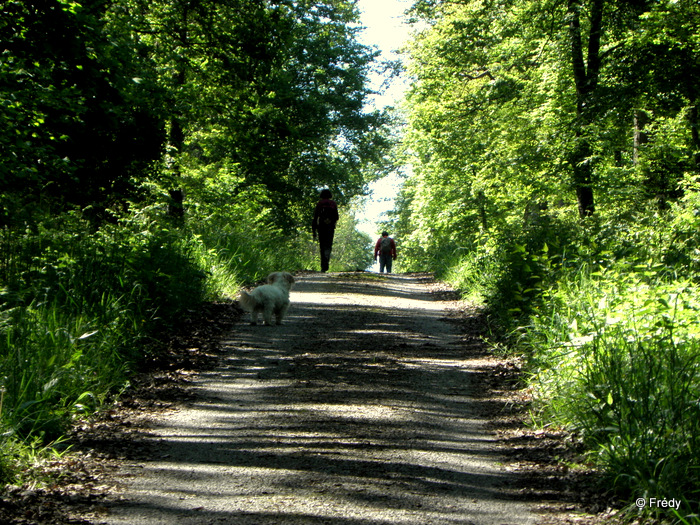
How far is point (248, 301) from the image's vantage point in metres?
10.3

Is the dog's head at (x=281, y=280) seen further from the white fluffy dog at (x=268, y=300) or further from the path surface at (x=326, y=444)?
the path surface at (x=326, y=444)

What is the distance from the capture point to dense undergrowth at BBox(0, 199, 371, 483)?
17.1ft

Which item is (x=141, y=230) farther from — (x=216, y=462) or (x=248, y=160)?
(x=248, y=160)

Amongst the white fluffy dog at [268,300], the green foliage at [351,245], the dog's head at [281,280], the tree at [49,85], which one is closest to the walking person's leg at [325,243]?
the dog's head at [281,280]

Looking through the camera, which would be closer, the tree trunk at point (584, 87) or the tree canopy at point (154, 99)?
the tree canopy at point (154, 99)

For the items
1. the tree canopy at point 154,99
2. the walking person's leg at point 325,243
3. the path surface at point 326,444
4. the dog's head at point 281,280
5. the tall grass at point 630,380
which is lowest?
the path surface at point 326,444

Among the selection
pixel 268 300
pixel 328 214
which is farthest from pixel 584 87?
pixel 268 300

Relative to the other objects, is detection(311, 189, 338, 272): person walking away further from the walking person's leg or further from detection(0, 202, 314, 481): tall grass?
detection(0, 202, 314, 481): tall grass

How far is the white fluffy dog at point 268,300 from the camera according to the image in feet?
33.9

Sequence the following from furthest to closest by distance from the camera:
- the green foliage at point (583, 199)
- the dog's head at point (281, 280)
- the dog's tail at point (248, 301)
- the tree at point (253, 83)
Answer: the tree at point (253, 83)
the dog's head at point (281, 280)
the dog's tail at point (248, 301)
the green foliage at point (583, 199)

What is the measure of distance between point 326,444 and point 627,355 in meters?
2.65

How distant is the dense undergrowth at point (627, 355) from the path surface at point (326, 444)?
0.73 m

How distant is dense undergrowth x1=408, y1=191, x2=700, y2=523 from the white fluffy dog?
3403mm

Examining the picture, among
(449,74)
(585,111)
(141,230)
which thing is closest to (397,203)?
(449,74)
